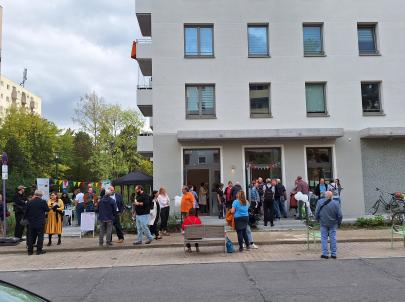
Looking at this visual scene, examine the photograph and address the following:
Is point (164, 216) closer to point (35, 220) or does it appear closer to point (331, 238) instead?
point (35, 220)

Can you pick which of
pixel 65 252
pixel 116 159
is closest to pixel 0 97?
pixel 116 159

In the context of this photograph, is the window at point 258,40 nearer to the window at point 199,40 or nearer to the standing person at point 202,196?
the window at point 199,40

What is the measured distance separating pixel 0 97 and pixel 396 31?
91.3 m

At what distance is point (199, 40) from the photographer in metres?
22.9

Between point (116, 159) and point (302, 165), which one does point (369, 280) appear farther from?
point (116, 159)

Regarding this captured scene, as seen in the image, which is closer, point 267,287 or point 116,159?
point 267,287

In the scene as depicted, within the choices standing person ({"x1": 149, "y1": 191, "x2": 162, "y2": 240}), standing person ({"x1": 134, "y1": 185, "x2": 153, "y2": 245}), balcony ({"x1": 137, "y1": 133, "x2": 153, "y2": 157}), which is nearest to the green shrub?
standing person ({"x1": 149, "y1": 191, "x2": 162, "y2": 240})

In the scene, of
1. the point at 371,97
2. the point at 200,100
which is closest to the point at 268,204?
the point at 200,100

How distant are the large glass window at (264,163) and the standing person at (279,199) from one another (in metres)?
1.94

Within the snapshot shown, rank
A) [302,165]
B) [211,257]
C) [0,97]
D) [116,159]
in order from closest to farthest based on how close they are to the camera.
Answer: [211,257] → [302,165] → [116,159] → [0,97]

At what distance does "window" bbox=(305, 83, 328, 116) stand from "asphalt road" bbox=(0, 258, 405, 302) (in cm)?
1274

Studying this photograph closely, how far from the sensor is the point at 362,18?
2339 centimetres

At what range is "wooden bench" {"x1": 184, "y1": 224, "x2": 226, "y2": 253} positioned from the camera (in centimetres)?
1250

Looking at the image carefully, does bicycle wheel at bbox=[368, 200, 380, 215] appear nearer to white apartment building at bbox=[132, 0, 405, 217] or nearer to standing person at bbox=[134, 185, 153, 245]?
white apartment building at bbox=[132, 0, 405, 217]
